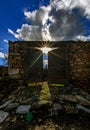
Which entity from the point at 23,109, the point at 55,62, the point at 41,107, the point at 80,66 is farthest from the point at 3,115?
the point at 80,66

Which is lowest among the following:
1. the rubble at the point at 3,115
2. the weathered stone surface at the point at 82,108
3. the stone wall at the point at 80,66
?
the rubble at the point at 3,115

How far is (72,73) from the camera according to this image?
6855 millimetres

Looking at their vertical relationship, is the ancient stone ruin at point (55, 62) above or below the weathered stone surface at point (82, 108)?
above

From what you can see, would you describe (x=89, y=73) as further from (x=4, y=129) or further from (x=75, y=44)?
(x=4, y=129)

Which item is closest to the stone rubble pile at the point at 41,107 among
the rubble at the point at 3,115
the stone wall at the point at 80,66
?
the rubble at the point at 3,115

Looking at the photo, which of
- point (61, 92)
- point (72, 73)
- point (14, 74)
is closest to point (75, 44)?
point (72, 73)

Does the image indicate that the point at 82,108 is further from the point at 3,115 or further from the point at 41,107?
the point at 3,115

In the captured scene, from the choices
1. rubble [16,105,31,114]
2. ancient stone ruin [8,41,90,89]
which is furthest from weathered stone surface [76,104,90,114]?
ancient stone ruin [8,41,90,89]

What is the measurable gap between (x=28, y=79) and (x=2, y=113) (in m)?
2.58

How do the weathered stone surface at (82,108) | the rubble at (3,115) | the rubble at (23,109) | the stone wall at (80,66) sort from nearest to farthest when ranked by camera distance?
1. the rubble at (3,115)
2. the rubble at (23,109)
3. the weathered stone surface at (82,108)
4. the stone wall at (80,66)

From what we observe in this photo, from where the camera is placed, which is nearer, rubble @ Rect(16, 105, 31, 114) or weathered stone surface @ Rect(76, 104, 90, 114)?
rubble @ Rect(16, 105, 31, 114)

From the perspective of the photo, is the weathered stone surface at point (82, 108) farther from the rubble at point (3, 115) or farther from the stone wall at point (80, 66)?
the stone wall at point (80, 66)

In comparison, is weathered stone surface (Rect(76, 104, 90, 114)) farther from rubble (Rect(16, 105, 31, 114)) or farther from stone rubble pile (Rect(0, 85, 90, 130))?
rubble (Rect(16, 105, 31, 114))

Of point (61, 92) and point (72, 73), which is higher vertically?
point (72, 73)
